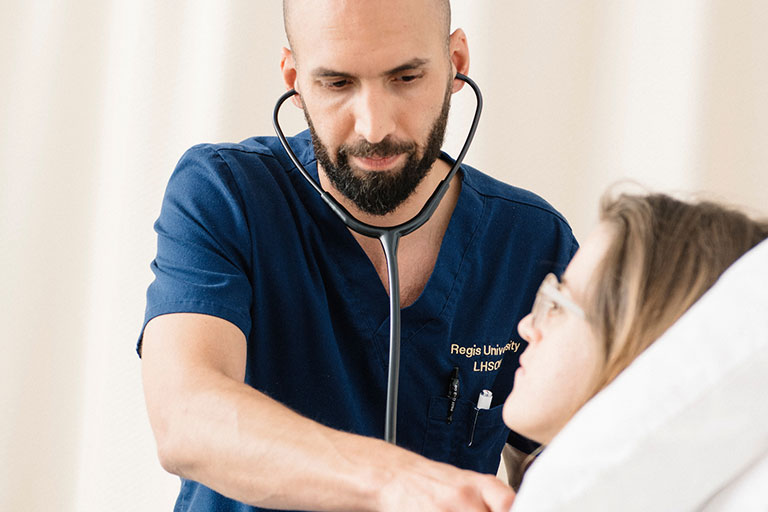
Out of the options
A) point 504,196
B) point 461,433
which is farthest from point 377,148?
point 461,433

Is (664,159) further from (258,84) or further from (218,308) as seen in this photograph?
(218,308)

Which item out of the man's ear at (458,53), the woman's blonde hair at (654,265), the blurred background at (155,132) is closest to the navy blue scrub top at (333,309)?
the man's ear at (458,53)

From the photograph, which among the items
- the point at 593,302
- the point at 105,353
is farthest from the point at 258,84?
the point at 593,302

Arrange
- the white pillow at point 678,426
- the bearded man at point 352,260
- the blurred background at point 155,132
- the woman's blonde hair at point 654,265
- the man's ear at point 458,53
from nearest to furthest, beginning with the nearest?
the white pillow at point 678,426
the woman's blonde hair at point 654,265
the bearded man at point 352,260
the man's ear at point 458,53
the blurred background at point 155,132

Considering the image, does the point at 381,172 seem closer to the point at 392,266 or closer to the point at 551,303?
the point at 392,266

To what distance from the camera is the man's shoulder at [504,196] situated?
1.25 meters

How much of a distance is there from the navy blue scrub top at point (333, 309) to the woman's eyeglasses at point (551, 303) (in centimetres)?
38

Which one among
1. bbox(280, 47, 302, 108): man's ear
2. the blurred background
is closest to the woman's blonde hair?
bbox(280, 47, 302, 108): man's ear

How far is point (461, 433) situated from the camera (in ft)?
3.71

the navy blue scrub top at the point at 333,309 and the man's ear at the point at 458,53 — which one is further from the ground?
the man's ear at the point at 458,53

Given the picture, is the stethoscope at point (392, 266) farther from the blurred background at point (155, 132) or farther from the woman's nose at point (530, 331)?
the blurred background at point (155, 132)

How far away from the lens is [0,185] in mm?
1445

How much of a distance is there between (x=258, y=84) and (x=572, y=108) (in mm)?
608

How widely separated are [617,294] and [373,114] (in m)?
0.45
